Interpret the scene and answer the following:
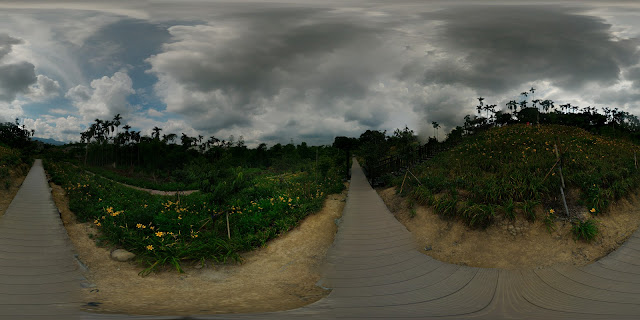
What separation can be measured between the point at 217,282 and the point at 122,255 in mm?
1996

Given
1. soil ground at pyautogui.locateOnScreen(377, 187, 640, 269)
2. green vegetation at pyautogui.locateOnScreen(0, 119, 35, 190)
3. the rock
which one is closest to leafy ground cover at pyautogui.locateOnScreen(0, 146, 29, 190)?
green vegetation at pyautogui.locateOnScreen(0, 119, 35, 190)

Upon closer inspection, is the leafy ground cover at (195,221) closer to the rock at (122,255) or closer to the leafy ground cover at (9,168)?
the rock at (122,255)

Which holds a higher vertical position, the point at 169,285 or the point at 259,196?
the point at 259,196

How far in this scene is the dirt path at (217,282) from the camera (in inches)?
122

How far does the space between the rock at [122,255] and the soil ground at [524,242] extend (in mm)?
5075

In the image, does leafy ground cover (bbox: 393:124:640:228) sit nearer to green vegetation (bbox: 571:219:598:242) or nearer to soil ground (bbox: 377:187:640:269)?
soil ground (bbox: 377:187:640:269)

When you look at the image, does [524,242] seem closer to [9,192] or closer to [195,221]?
[195,221]

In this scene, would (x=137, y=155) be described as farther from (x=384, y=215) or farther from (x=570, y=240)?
(x=570, y=240)

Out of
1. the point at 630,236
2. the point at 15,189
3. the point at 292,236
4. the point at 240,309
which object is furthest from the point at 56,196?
the point at 630,236

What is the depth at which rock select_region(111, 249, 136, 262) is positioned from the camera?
464cm

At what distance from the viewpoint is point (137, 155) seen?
1684 cm

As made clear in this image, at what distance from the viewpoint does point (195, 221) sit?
19.8 feet

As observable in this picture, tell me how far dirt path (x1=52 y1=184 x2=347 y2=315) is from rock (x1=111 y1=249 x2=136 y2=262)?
0.08 metres

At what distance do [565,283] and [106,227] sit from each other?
25.9ft
